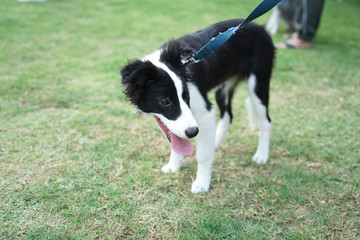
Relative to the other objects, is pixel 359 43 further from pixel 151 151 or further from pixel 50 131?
pixel 50 131

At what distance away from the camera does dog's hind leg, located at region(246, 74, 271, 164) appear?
317 centimetres

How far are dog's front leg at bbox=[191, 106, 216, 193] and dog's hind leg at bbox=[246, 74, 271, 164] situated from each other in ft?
2.19

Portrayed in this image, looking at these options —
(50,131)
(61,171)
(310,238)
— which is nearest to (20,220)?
(61,171)

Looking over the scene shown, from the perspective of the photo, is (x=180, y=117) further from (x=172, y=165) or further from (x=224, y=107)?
(x=224, y=107)

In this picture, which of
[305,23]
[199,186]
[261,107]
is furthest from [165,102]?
[305,23]

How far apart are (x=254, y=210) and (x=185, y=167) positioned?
2.94 ft

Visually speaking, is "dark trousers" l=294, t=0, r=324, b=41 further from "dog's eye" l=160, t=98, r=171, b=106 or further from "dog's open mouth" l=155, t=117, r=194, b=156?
"dog's eye" l=160, t=98, r=171, b=106

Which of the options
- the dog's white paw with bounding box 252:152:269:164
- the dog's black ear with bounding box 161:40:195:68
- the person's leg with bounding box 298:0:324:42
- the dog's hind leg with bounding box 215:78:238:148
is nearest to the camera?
the dog's black ear with bounding box 161:40:195:68

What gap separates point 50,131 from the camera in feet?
11.8

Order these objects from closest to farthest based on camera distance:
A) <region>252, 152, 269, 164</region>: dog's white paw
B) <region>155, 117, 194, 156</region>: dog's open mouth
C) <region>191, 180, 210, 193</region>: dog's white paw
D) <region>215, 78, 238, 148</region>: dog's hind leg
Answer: <region>155, 117, 194, 156</region>: dog's open mouth, <region>191, 180, 210, 193</region>: dog's white paw, <region>252, 152, 269, 164</region>: dog's white paw, <region>215, 78, 238, 148</region>: dog's hind leg

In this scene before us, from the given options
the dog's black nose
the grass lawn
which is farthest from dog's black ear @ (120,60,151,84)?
the grass lawn

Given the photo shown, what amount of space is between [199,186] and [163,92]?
1.07 meters

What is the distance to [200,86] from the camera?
8.71 feet

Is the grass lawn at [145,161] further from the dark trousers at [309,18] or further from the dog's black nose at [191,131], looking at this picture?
the dark trousers at [309,18]
